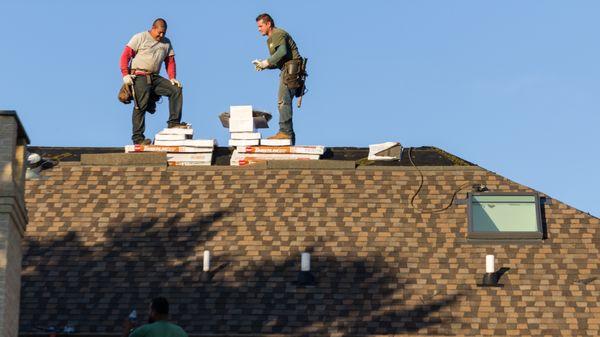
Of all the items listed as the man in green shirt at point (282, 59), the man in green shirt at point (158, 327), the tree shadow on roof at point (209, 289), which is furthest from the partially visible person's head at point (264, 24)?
the man in green shirt at point (158, 327)

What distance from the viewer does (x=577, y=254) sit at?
33.8m

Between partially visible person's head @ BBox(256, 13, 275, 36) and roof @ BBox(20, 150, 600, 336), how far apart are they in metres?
3.40

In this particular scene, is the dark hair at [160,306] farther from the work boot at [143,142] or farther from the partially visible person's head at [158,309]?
the work boot at [143,142]

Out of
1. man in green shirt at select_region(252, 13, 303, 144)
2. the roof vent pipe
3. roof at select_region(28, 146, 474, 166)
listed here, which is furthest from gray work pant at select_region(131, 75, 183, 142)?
the roof vent pipe

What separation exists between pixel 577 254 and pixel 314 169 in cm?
591

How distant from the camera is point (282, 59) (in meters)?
38.6

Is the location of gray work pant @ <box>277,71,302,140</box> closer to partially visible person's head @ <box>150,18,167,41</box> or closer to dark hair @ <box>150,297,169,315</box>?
partially visible person's head @ <box>150,18,167,41</box>

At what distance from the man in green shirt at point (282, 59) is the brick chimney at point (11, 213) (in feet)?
36.0

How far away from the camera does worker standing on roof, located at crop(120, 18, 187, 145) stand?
38.8 metres

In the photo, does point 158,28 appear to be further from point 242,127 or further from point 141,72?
point 242,127

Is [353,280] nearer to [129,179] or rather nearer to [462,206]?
[462,206]

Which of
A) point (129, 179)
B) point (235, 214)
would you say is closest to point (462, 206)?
point (235, 214)

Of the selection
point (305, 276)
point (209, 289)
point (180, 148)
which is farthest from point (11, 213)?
point (180, 148)

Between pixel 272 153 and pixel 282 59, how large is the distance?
2.16 meters
